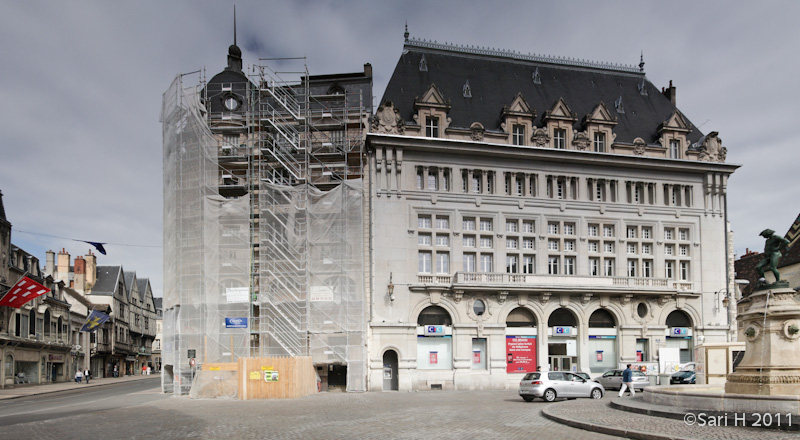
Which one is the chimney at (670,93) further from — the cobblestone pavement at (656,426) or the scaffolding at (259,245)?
the cobblestone pavement at (656,426)

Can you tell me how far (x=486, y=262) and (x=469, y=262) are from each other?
1.15 m

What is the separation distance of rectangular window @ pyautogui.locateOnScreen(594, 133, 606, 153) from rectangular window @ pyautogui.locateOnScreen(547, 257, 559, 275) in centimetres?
840

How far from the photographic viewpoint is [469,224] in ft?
145

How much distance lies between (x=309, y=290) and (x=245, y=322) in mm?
4040

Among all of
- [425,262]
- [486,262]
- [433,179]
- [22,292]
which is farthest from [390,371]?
[22,292]

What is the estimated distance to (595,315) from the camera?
45.2 m

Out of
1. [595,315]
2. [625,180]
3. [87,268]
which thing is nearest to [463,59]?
[625,180]

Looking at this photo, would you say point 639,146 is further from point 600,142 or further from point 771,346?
point 771,346

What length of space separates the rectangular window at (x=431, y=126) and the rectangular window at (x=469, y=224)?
5.79 metres

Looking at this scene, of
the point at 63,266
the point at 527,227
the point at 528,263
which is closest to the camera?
the point at 528,263

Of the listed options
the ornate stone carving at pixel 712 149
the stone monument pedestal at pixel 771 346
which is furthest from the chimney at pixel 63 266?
the stone monument pedestal at pixel 771 346

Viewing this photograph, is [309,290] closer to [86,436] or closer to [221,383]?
[221,383]

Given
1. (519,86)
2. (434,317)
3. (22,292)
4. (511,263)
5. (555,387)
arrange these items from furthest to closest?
1. (519,86)
2. (22,292)
3. (511,263)
4. (434,317)
5. (555,387)

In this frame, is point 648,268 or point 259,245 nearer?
point 259,245
